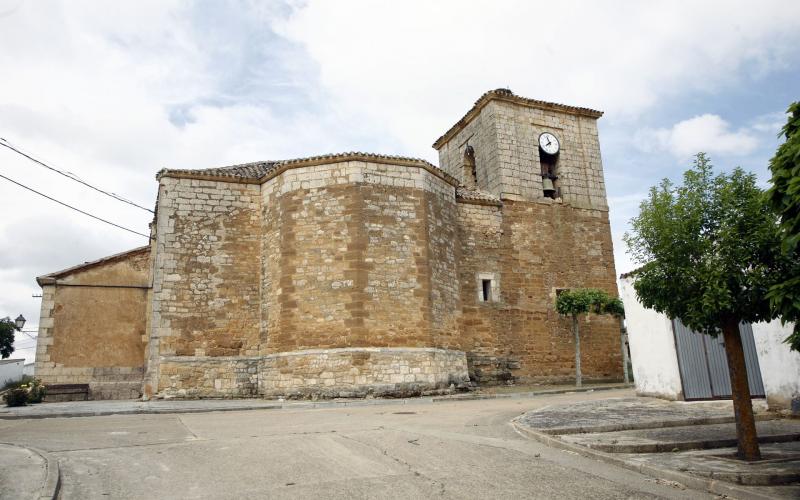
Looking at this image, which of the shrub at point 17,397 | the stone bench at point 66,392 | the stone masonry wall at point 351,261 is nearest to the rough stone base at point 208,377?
the stone masonry wall at point 351,261

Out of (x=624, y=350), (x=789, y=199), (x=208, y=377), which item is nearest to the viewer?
(x=789, y=199)

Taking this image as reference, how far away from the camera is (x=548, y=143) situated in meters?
21.6

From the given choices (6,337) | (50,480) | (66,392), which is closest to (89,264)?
(66,392)

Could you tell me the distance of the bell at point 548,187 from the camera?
831 inches

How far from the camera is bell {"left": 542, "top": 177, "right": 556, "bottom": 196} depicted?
21.1m

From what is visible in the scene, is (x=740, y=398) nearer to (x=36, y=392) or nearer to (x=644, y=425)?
(x=644, y=425)

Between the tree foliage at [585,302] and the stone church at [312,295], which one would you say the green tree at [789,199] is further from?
the tree foliage at [585,302]

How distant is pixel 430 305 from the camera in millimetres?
15609

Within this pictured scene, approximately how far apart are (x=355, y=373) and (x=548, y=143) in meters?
12.5

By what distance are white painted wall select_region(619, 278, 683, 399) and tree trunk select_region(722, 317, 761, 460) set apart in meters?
4.57

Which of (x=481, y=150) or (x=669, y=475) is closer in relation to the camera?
(x=669, y=475)

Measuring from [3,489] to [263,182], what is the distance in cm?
1312

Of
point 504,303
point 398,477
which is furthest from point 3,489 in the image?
point 504,303

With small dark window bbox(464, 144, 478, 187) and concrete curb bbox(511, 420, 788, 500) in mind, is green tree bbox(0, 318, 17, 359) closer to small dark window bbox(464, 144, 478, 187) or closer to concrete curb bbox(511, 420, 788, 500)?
small dark window bbox(464, 144, 478, 187)
